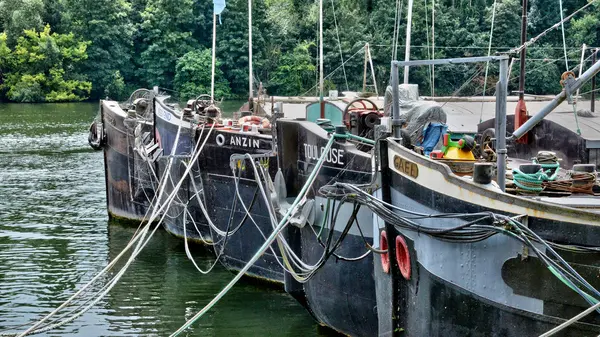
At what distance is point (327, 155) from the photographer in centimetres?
1273

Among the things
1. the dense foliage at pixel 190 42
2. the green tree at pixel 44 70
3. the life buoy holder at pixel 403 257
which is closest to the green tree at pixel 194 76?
the dense foliage at pixel 190 42

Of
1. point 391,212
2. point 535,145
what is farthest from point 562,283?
point 535,145

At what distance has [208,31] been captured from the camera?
84000 mm

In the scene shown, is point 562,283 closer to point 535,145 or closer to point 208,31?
point 535,145

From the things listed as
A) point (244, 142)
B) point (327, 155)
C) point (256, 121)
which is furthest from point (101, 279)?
point (327, 155)

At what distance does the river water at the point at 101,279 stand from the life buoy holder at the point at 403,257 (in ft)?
13.3

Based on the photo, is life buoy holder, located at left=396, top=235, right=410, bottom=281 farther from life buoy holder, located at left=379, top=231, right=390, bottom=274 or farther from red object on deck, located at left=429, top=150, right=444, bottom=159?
A: red object on deck, located at left=429, top=150, right=444, bottom=159

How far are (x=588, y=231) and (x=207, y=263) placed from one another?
1232cm

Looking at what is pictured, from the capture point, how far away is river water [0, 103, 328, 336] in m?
14.8

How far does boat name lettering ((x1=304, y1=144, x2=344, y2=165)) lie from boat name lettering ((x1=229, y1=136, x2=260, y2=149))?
253 cm

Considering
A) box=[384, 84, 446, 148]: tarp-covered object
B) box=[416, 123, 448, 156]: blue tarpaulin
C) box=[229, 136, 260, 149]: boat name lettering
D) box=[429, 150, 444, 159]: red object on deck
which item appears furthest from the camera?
box=[229, 136, 260, 149]: boat name lettering

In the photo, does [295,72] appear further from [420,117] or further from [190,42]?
[420,117]

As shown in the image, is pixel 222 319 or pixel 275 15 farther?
pixel 275 15

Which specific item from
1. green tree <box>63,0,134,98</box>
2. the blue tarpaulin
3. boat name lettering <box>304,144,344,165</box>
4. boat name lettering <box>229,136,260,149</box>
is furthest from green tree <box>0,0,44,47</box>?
the blue tarpaulin
